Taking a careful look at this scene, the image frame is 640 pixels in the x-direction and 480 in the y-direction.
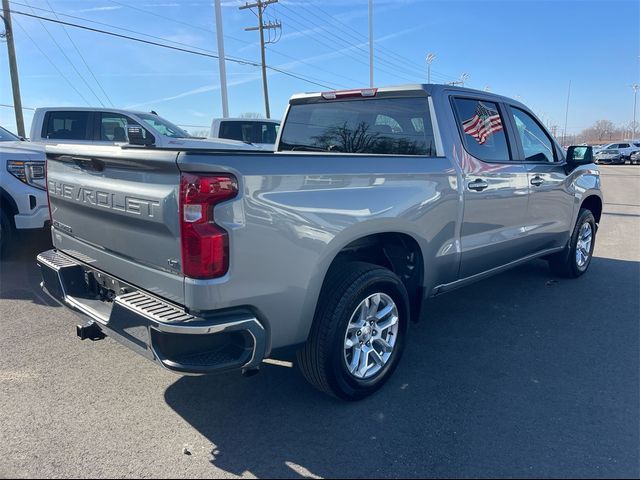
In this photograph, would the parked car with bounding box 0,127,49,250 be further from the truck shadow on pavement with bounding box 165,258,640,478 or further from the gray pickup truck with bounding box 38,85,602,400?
the truck shadow on pavement with bounding box 165,258,640,478

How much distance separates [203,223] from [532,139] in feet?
12.2

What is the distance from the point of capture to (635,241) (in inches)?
309

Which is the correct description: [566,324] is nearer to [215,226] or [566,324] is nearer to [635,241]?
[215,226]

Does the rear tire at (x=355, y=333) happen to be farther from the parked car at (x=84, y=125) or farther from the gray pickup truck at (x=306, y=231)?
the parked car at (x=84, y=125)

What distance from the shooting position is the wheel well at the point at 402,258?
3397 millimetres

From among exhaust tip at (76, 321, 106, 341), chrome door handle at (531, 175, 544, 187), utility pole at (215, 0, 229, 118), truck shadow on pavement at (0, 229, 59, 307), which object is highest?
utility pole at (215, 0, 229, 118)

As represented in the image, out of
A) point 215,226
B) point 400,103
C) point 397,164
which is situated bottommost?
point 215,226

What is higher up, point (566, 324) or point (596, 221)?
point (596, 221)

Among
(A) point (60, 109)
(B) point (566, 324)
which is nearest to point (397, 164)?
(B) point (566, 324)

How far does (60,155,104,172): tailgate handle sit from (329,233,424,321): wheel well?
1.62 metres

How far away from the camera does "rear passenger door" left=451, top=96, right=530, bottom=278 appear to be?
378cm

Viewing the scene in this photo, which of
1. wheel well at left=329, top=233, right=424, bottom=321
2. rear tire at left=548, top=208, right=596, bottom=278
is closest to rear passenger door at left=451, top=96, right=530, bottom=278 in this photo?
wheel well at left=329, top=233, right=424, bottom=321

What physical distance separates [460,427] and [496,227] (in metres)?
1.91

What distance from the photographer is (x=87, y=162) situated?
2.88m
